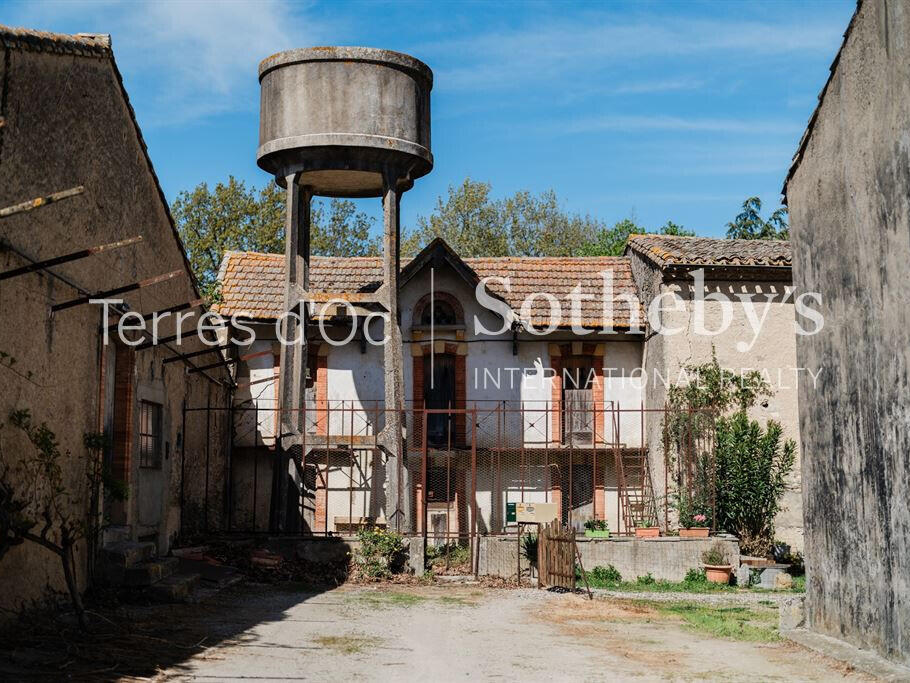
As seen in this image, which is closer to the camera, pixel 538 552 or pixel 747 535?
pixel 538 552

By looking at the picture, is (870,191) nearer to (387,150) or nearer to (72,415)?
(72,415)

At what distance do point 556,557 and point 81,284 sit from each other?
8.39 meters

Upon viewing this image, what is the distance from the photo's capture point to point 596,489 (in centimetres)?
2425

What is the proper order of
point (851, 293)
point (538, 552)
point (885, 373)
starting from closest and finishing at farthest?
1. point (885, 373)
2. point (851, 293)
3. point (538, 552)

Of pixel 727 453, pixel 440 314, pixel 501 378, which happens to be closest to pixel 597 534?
pixel 727 453

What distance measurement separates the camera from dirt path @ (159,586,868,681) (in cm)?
1002

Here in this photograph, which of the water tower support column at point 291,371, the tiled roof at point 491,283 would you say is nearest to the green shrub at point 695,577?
the tiled roof at point 491,283

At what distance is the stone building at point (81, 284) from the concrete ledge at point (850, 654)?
7.70m

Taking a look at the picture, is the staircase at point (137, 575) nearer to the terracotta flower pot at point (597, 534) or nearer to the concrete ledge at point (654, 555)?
the concrete ledge at point (654, 555)

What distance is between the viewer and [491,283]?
25688mm

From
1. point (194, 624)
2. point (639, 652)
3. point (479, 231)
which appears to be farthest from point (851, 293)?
point (479, 231)

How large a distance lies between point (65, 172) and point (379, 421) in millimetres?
12988

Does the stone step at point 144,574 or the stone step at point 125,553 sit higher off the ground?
the stone step at point 125,553

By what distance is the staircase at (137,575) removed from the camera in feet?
44.2
